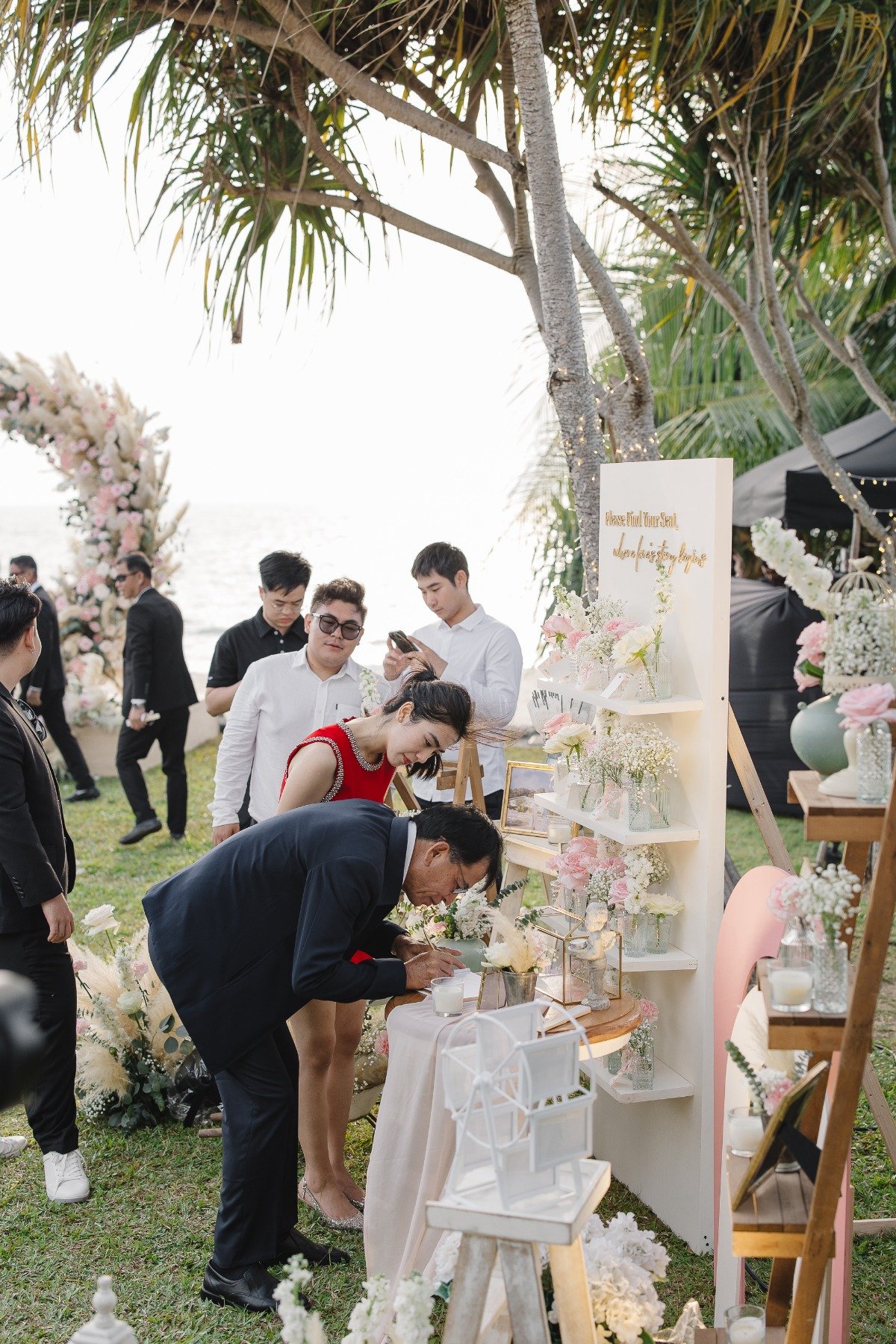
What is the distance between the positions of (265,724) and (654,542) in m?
1.33

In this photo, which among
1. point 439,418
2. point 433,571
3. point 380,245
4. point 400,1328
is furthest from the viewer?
point 439,418

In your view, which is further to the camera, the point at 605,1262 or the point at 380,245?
the point at 380,245

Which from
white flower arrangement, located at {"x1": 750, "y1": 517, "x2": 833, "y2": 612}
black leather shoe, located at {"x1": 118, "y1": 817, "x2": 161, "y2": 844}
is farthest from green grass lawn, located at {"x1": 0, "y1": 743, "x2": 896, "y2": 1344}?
black leather shoe, located at {"x1": 118, "y1": 817, "x2": 161, "y2": 844}

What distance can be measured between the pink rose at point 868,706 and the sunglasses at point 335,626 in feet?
6.73

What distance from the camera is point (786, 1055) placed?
2.16 m

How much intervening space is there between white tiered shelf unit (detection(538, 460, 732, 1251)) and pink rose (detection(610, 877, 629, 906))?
13 cm

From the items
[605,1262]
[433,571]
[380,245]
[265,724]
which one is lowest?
[605,1262]

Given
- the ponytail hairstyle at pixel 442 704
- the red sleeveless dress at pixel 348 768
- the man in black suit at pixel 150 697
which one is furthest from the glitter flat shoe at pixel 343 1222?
the man in black suit at pixel 150 697

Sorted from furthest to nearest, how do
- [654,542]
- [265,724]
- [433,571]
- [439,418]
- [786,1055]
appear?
1. [439,418]
2. [433,571]
3. [265,724]
4. [654,542]
5. [786,1055]

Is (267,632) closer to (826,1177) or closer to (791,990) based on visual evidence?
(791,990)

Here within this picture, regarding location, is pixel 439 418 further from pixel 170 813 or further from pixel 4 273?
pixel 170 813

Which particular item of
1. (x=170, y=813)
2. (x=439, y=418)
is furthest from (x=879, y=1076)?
(x=439, y=418)

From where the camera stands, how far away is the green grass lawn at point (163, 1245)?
2.77 m

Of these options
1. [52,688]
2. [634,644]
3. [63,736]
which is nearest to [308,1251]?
[634,644]
